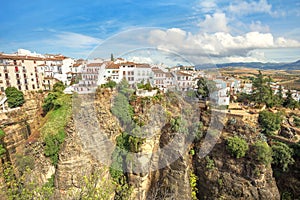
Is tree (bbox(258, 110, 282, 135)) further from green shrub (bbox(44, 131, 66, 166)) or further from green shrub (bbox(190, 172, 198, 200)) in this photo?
green shrub (bbox(44, 131, 66, 166))

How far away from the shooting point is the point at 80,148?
40.9ft

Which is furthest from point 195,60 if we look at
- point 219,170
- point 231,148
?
point 219,170

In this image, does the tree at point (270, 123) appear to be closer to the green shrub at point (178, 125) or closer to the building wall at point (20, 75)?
the green shrub at point (178, 125)

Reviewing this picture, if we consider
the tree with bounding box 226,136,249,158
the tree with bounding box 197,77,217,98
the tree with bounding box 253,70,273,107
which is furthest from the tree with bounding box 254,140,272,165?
the tree with bounding box 253,70,273,107

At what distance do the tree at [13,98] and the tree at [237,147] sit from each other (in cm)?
2112

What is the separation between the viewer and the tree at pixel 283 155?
12.4 metres

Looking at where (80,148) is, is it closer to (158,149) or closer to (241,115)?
(158,149)

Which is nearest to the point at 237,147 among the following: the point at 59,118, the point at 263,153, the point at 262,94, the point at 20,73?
the point at 263,153

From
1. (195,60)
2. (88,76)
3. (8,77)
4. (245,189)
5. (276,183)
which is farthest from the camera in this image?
(8,77)

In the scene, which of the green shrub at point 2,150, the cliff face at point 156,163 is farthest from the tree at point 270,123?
the green shrub at point 2,150

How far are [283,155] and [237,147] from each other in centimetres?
381

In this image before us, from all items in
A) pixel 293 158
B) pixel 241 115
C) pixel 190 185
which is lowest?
pixel 190 185

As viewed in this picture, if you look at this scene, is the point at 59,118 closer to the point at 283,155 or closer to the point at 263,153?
the point at 263,153

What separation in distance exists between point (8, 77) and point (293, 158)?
2916cm
